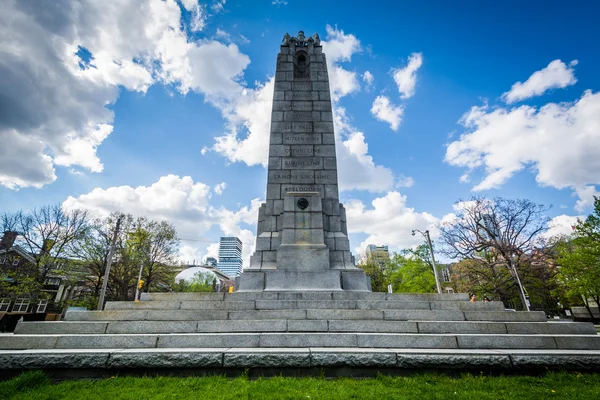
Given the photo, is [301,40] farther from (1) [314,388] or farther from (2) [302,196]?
(1) [314,388]

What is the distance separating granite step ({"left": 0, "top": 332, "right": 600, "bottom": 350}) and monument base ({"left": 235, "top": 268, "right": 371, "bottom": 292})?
11.2 feet

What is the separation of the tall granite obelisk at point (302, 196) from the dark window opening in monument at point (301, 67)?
4 centimetres

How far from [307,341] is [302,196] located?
18.7 ft

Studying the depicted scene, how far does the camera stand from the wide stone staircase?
4.53 meters

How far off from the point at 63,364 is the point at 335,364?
4.35m

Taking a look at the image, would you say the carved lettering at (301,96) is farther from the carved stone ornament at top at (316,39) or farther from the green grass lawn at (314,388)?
the green grass lawn at (314,388)

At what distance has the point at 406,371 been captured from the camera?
4.59m

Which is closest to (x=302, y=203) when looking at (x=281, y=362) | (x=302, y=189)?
(x=302, y=189)

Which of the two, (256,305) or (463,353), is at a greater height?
(256,305)

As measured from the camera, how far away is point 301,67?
13.5 m

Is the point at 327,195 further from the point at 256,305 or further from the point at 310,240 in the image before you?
the point at 256,305

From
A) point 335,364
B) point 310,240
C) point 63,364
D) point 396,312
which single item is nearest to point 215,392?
point 335,364

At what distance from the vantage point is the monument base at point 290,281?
8801 millimetres

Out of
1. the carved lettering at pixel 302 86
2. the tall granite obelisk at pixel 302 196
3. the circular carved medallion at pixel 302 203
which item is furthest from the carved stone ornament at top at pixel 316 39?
the circular carved medallion at pixel 302 203
